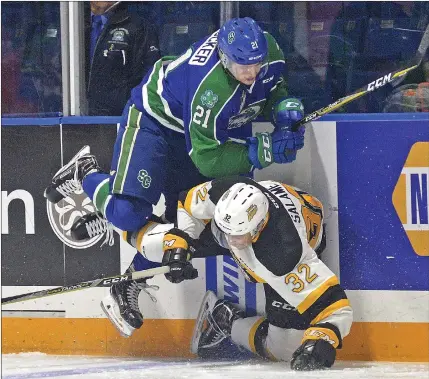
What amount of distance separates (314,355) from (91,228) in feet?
3.98

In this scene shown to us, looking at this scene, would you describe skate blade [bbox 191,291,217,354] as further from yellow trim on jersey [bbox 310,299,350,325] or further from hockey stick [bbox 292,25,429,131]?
hockey stick [bbox 292,25,429,131]

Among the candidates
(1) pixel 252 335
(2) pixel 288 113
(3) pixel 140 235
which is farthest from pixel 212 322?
(2) pixel 288 113

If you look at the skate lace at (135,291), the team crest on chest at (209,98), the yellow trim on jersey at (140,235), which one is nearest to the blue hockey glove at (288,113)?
the team crest on chest at (209,98)

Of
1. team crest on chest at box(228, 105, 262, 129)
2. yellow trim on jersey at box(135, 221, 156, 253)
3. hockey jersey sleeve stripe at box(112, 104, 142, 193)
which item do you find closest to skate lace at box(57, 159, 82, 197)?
hockey jersey sleeve stripe at box(112, 104, 142, 193)

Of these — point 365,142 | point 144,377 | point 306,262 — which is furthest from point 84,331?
point 365,142

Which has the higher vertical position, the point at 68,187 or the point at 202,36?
the point at 202,36

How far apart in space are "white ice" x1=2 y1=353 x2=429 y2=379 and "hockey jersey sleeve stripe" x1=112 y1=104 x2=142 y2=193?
28.8 inches

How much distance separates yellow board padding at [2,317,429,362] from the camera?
473 centimetres

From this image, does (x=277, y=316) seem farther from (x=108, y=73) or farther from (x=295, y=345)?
(x=108, y=73)

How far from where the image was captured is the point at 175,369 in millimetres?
4551

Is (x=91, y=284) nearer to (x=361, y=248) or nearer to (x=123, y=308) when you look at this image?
(x=123, y=308)

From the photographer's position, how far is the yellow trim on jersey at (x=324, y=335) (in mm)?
4301

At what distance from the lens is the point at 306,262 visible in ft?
14.5

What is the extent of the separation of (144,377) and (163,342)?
59 cm
